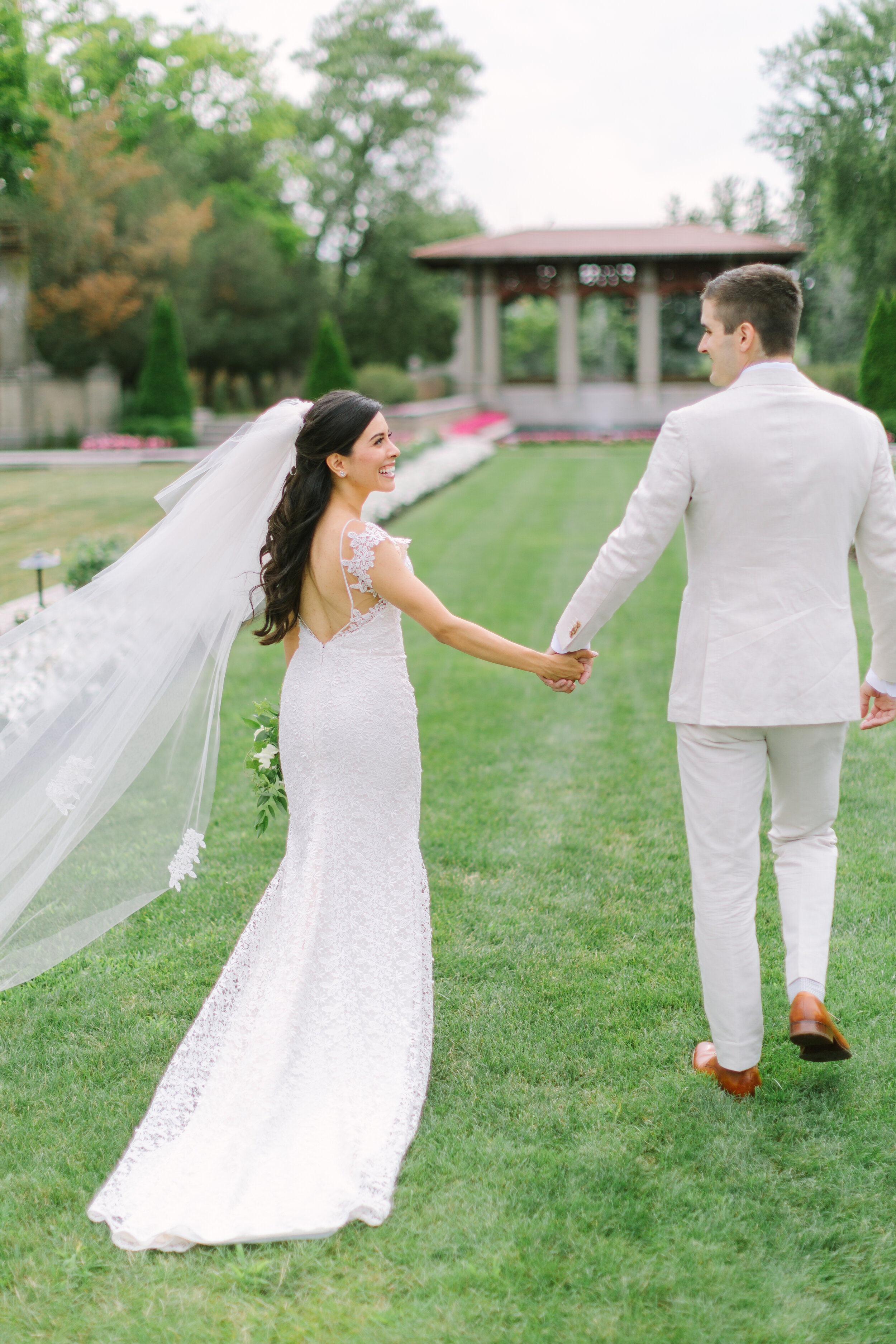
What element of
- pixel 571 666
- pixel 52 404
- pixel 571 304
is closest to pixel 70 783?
pixel 571 666

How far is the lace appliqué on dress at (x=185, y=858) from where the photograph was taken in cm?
345

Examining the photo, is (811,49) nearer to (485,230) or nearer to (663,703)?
(663,703)

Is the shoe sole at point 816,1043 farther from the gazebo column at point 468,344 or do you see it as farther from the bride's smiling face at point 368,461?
Result: the gazebo column at point 468,344

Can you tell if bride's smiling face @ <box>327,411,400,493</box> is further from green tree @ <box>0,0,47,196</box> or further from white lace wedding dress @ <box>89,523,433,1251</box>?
green tree @ <box>0,0,47,196</box>

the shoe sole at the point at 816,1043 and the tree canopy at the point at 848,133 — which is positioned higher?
the tree canopy at the point at 848,133

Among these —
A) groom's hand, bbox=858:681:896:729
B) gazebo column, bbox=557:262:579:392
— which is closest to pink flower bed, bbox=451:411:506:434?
gazebo column, bbox=557:262:579:392

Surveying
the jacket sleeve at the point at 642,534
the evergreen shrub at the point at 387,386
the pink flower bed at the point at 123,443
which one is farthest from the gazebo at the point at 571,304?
the jacket sleeve at the point at 642,534

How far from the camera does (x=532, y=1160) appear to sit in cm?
287

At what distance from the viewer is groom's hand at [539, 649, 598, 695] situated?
3307mm

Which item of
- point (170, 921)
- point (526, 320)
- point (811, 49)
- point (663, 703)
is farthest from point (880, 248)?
point (526, 320)

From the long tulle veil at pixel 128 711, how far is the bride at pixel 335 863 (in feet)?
0.25

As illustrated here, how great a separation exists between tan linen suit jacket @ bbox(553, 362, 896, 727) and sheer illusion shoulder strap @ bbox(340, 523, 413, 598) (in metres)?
0.61

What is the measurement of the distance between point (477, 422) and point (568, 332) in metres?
7.23

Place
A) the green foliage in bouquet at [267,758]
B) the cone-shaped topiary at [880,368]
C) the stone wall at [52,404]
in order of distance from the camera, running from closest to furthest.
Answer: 1. the green foliage in bouquet at [267,758]
2. the cone-shaped topiary at [880,368]
3. the stone wall at [52,404]
